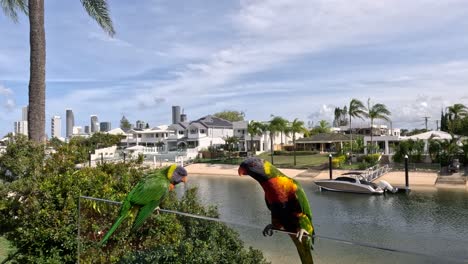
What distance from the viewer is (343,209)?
21000 mm

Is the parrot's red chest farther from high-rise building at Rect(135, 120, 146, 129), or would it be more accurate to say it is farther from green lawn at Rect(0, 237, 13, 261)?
high-rise building at Rect(135, 120, 146, 129)

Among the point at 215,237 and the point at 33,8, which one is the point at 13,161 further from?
the point at 215,237

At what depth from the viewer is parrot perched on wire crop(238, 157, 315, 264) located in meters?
2.90

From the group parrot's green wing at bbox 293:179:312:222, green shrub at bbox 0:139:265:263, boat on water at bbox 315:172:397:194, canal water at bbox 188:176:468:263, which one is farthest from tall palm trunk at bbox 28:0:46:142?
boat on water at bbox 315:172:397:194

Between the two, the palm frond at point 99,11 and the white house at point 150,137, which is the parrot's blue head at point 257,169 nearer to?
the palm frond at point 99,11

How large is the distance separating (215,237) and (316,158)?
3801 cm

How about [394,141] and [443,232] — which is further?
[394,141]

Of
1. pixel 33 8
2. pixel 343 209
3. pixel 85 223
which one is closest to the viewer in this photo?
pixel 85 223

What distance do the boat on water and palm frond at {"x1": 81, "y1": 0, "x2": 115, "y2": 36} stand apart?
64.7 ft

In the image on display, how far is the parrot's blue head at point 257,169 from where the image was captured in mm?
2885

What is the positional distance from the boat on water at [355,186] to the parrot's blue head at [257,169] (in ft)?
79.5

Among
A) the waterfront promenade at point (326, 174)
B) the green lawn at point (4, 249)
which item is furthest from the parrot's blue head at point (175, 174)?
the waterfront promenade at point (326, 174)

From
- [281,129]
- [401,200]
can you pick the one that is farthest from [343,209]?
[281,129]

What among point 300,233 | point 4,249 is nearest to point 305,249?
point 300,233
